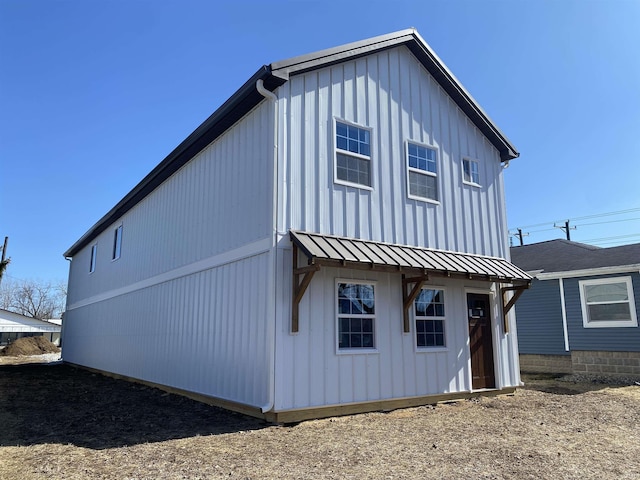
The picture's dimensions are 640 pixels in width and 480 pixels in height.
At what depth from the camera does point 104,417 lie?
8.12 m

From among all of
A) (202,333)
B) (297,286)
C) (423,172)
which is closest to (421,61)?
(423,172)

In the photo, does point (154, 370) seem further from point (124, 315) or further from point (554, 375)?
point (554, 375)

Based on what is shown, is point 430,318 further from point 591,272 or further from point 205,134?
point 591,272

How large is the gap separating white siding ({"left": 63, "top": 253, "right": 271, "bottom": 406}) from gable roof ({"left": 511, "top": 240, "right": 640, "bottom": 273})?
35.9 ft

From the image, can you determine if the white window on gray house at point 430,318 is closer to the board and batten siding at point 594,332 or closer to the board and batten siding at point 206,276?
the board and batten siding at point 206,276

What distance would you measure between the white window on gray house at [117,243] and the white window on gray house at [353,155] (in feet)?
35.4

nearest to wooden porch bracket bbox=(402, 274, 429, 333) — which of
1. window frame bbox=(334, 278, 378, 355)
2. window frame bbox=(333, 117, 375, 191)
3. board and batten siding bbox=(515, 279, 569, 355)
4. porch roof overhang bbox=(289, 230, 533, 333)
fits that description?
porch roof overhang bbox=(289, 230, 533, 333)

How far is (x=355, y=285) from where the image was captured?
28.0 ft

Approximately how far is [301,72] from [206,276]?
4.61m

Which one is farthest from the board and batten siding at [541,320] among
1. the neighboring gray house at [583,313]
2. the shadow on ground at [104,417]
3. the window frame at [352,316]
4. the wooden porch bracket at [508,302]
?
the shadow on ground at [104,417]

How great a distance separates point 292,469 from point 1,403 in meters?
7.86

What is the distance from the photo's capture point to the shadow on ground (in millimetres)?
6594

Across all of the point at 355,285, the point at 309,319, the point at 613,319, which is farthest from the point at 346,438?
the point at 613,319

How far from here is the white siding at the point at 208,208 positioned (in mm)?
8398
